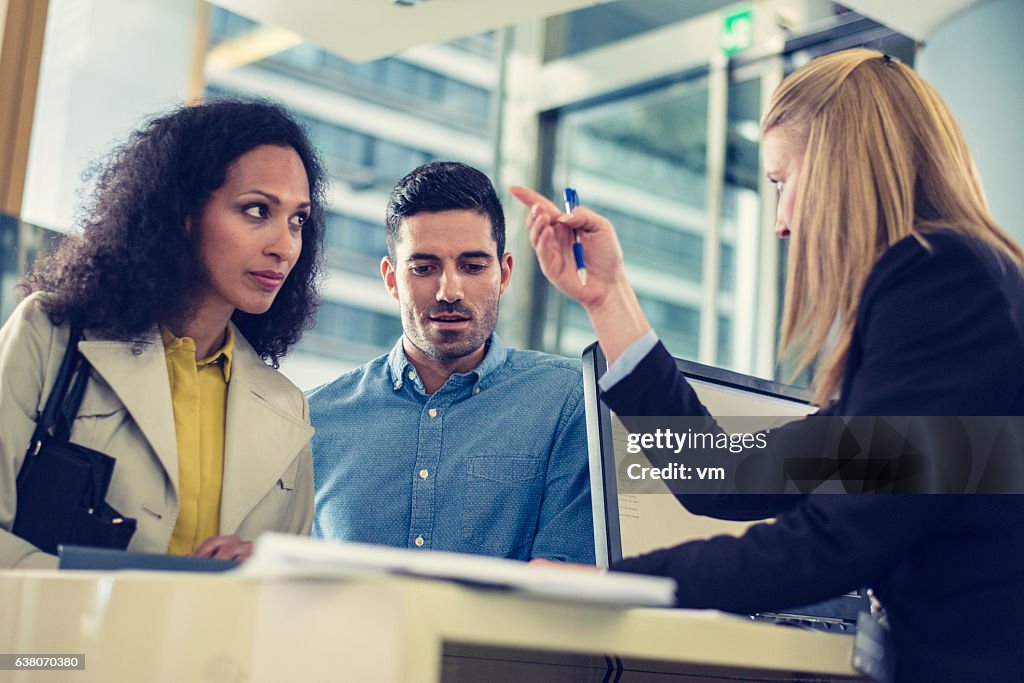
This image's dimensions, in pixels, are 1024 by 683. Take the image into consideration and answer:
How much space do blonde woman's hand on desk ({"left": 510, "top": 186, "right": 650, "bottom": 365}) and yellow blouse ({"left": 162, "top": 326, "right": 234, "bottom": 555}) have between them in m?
0.55

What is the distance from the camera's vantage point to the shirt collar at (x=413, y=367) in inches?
85.2

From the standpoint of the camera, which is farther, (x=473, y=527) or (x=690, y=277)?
(x=690, y=277)

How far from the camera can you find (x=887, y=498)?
107 centimetres

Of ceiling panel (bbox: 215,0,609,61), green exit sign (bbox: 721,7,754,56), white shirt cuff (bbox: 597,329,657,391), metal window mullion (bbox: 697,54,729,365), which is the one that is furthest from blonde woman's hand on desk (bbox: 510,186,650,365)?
green exit sign (bbox: 721,7,754,56)

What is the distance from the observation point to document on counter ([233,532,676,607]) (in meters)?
0.79

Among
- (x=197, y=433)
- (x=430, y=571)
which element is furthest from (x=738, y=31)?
(x=430, y=571)

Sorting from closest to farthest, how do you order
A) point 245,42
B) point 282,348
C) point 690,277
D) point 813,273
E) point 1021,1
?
1. point 813,273
2. point 282,348
3. point 1021,1
4. point 245,42
5. point 690,277

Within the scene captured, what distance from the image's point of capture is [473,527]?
78.5 inches

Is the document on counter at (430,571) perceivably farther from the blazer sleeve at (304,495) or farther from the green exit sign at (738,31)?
the green exit sign at (738,31)

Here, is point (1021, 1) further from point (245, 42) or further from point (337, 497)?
point (245, 42)

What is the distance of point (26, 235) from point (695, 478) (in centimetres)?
147

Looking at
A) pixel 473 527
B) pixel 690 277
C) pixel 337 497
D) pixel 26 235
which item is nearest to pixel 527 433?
pixel 473 527

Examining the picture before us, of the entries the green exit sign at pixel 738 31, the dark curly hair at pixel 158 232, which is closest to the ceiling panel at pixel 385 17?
the dark curly hair at pixel 158 232

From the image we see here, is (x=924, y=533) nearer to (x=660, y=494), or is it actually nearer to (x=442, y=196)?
(x=660, y=494)
